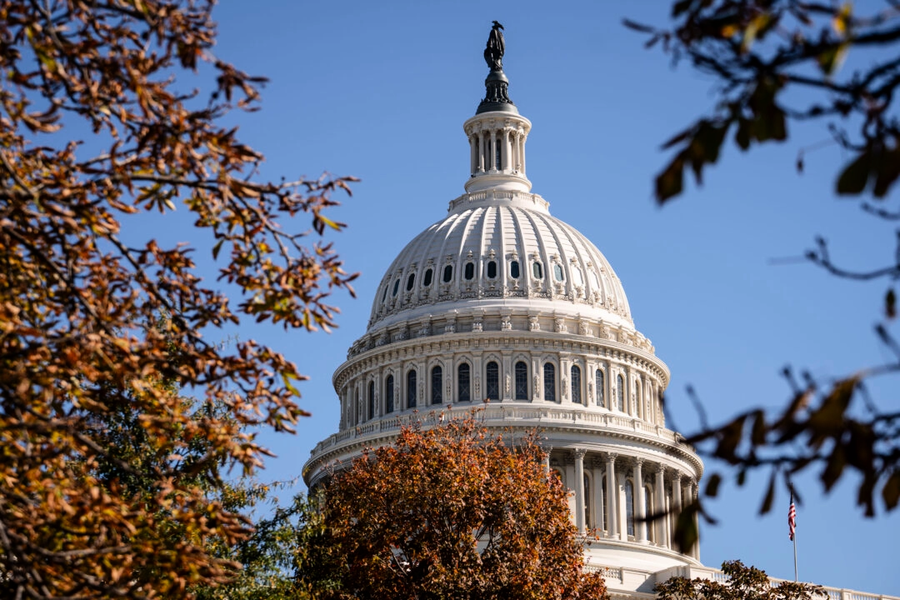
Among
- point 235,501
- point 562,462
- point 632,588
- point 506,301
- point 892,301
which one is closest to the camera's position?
point 892,301

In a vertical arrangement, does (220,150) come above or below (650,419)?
below

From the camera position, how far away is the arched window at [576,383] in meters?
105

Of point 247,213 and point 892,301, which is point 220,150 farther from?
point 892,301

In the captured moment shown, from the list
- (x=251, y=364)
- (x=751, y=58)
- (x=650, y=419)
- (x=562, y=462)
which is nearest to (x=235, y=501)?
(x=251, y=364)

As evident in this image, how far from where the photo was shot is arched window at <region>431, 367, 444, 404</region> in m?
105

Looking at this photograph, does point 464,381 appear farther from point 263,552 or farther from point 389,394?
point 263,552

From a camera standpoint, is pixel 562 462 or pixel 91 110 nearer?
pixel 91 110

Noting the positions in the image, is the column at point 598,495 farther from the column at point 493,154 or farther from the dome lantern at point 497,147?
the column at point 493,154

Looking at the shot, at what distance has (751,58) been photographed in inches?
392

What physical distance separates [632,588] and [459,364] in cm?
2463

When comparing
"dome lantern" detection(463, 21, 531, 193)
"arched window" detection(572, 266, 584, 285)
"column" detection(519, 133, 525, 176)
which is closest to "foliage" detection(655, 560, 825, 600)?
"arched window" detection(572, 266, 584, 285)

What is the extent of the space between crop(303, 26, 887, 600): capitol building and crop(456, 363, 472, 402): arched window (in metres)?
0.10

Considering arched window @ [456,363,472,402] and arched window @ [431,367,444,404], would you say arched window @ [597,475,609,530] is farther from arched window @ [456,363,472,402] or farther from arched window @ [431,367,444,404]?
arched window @ [431,367,444,404]

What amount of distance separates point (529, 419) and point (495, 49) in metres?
46.4
